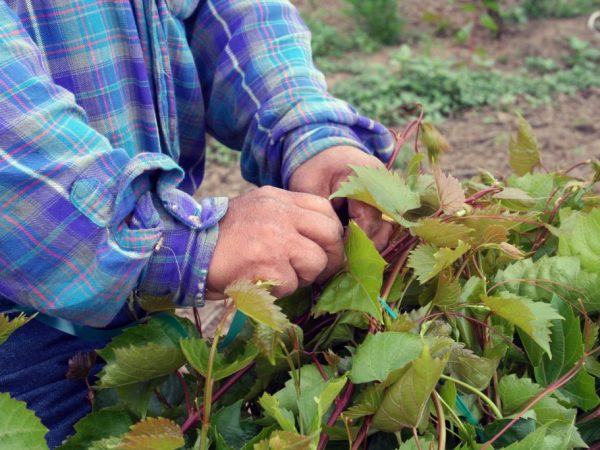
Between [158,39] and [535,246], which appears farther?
[158,39]

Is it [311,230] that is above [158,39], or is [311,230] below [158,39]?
below

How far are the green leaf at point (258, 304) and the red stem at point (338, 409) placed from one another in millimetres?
104

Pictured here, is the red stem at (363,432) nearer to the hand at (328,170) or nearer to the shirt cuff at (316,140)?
the hand at (328,170)

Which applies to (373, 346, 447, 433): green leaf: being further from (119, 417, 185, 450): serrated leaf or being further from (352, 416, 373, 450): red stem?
(119, 417, 185, 450): serrated leaf

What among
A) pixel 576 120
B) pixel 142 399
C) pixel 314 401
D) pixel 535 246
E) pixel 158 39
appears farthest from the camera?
pixel 576 120

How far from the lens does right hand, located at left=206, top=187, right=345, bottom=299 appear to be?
2.70 feet

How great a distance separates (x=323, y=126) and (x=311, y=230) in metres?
0.28

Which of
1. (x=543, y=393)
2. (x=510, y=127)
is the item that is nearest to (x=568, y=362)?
(x=543, y=393)

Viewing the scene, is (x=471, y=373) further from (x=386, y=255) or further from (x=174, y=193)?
(x=174, y=193)

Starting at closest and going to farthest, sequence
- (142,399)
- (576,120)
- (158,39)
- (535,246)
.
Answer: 1. (142,399)
2. (535,246)
3. (158,39)
4. (576,120)

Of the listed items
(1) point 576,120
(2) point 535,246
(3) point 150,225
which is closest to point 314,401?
(3) point 150,225

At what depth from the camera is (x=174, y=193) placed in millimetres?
854

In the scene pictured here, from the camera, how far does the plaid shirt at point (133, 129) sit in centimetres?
78

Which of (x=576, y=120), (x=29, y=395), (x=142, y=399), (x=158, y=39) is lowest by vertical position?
(x=576, y=120)
